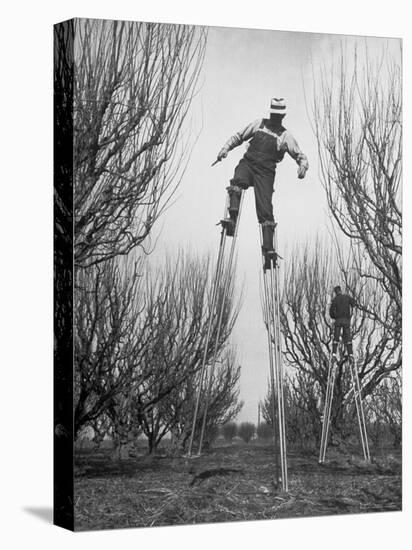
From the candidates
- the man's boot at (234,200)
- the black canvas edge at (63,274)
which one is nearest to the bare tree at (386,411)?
the man's boot at (234,200)

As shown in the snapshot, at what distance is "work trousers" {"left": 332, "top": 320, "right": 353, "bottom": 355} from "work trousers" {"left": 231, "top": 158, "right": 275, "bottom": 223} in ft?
3.58

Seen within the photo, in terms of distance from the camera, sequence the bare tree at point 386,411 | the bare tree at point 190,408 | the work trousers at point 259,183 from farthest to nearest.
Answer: the bare tree at point 386,411, the work trousers at point 259,183, the bare tree at point 190,408

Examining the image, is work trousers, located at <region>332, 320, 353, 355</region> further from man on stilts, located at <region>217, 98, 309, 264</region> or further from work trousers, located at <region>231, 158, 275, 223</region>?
work trousers, located at <region>231, 158, 275, 223</region>

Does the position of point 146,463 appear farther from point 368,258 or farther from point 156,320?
point 368,258

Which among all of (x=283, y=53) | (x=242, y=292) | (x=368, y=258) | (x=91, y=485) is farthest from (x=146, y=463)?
(x=283, y=53)

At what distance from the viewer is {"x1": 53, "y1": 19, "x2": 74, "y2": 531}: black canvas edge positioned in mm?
12438

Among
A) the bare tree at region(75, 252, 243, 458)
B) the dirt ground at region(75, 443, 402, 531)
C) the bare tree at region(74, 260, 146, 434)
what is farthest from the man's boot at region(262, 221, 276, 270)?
the dirt ground at region(75, 443, 402, 531)

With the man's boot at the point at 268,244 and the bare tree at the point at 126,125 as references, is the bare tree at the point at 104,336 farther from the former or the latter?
the man's boot at the point at 268,244

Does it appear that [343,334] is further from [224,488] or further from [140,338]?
[140,338]

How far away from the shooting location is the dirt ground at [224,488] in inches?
491

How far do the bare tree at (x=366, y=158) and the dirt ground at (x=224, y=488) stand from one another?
131 centimetres

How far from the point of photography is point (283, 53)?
13.3 meters

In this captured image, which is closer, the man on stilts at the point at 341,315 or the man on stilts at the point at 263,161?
the man on stilts at the point at 263,161

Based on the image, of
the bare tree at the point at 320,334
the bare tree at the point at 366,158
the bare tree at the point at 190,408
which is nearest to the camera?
the bare tree at the point at 190,408
